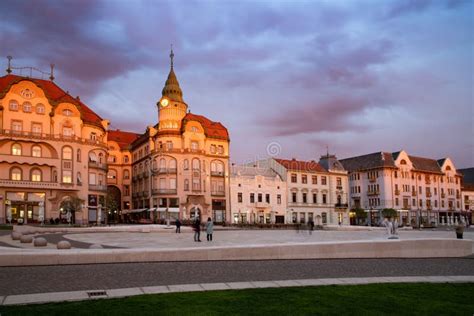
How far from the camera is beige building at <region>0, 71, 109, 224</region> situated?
61.4 meters

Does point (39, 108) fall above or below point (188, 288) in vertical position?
above

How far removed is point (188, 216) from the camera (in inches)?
2827

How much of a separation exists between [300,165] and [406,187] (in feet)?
81.3

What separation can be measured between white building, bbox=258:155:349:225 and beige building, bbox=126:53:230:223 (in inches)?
481

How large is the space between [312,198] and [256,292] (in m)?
74.9

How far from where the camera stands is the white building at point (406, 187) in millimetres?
89875

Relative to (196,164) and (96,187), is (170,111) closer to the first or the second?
(196,164)

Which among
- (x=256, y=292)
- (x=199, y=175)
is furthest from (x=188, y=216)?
(x=256, y=292)

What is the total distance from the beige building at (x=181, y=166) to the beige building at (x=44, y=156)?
27.4ft

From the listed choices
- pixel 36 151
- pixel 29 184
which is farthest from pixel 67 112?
pixel 29 184

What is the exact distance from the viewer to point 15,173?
206 feet

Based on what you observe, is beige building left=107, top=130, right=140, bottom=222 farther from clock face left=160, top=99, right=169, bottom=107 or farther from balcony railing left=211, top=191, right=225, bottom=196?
balcony railing left=211, top=191, right=225, bottom=196

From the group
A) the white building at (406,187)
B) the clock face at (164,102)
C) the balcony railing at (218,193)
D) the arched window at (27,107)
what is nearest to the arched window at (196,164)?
the balcony railing at (218,193)

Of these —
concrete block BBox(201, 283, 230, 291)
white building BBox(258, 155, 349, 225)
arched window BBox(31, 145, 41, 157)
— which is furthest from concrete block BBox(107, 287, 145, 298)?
white building BBox(258, 155, 349, 225)
